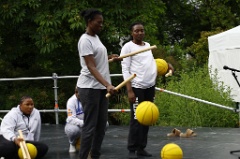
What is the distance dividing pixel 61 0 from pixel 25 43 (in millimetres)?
2326

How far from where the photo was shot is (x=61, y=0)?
53.3 feet

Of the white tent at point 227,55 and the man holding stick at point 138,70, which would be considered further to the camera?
the white tent at point 227,55

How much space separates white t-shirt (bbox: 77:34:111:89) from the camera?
770cm

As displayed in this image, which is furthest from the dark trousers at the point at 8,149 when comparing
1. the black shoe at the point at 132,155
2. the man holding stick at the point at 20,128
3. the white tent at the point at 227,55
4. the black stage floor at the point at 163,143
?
the white tent at the point at 227,55

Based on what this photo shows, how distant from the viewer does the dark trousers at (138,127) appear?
8945 millimetres

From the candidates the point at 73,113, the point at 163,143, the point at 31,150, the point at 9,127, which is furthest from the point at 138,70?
the point at 163,143

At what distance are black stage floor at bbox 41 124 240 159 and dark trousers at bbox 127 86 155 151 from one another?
0.41 metres

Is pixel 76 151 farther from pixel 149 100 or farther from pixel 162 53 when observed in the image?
pixel 162 53

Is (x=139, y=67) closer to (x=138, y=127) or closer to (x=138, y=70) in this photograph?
(x=138, y=70)

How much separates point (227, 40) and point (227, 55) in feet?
1.31

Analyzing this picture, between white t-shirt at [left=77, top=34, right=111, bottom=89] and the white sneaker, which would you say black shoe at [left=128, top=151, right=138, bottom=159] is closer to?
the white sneaker

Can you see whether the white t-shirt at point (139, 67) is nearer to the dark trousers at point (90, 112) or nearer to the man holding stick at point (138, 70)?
the man holding stick at point (138, 70)

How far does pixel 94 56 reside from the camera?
7.76m

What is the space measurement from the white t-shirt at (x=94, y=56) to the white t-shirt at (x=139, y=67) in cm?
106
